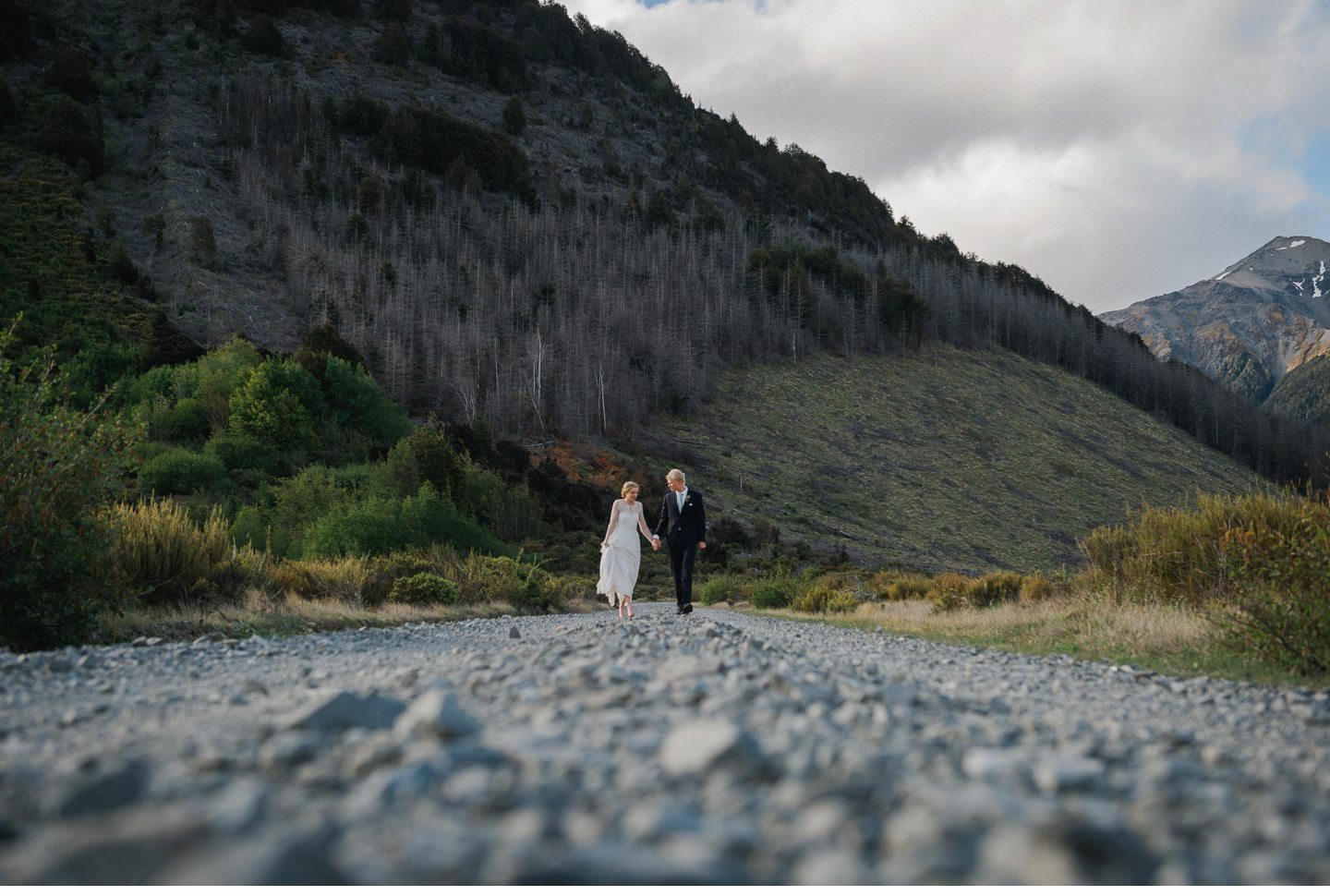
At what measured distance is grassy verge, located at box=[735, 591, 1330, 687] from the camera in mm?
6484

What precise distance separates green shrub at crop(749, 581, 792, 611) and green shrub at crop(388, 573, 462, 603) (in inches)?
362

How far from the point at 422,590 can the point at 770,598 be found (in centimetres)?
1008

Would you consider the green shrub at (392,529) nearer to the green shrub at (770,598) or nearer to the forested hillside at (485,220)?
the green shrub at (770,598)

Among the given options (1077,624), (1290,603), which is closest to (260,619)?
(1077,624)

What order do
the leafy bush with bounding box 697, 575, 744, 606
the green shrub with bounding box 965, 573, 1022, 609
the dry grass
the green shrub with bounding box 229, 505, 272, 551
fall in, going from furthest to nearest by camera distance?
the leafy bush with bounding box 697, 575, 744, 606, the green shrub with bounding box 229, 505, 272, 551, the green shrub with bounding box 965, 573, 1022, 609, the dry grass

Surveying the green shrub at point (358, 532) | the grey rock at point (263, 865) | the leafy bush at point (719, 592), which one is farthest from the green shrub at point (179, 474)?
the grey rock at point (263, 865)

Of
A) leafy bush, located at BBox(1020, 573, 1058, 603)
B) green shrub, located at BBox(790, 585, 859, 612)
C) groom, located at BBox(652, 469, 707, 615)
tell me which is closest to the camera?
groom, located at BBox(652, 469, 707, 615)

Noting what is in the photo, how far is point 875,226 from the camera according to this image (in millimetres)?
109625

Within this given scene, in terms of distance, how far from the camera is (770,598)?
21109 mm

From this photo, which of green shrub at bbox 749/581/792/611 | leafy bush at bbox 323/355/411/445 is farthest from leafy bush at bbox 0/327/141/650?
leafy bush at bbox 323/355/411/445

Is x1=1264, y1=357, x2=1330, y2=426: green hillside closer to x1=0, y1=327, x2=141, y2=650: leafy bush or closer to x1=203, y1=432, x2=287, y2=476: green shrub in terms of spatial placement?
x1=203, y1=432, x2=287, y2=476: green shrub

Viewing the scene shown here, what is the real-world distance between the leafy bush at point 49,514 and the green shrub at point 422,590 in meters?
6.16

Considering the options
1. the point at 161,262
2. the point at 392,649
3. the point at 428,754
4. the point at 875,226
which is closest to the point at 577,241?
the point at 161,262

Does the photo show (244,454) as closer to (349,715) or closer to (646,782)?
(349,715)
